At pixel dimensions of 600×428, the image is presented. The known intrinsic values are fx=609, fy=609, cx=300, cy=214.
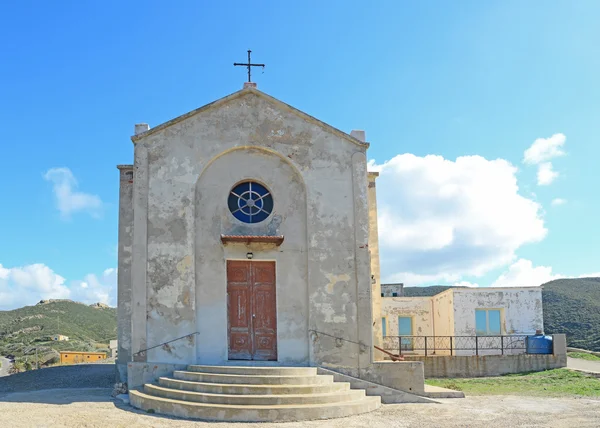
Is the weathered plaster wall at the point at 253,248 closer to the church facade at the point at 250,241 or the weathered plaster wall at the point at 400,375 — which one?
the church facade at the point at 250,241

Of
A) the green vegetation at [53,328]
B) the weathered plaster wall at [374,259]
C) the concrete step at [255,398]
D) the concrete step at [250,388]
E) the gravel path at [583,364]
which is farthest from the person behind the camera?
the green vegetation at [53,328]

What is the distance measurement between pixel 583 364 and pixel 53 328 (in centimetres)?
4413

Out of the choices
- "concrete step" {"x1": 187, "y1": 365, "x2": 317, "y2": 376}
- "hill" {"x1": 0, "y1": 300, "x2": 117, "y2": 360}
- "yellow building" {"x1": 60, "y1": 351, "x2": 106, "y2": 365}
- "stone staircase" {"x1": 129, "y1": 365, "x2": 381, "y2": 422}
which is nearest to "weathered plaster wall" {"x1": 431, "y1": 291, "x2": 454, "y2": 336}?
"stone staircase" {"x1": 129, "y1": 365, "x2": 381, "y2": 422}

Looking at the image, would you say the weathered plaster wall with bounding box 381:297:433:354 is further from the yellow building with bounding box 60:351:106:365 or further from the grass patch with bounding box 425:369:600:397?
the yellow building with bounding box 60:351:106:365

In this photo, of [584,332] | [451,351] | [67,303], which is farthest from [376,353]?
[67,303]

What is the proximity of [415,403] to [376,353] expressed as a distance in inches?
78.3

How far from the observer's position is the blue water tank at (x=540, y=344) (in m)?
23.4

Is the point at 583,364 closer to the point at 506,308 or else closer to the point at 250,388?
the point at 506,308

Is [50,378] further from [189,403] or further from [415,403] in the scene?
[415,403]

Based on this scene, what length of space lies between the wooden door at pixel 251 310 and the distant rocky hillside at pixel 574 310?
36.3 m

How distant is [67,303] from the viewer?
206 ft

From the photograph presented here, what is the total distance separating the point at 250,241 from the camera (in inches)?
600

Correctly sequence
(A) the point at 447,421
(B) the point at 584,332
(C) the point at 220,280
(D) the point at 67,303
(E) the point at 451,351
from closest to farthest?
(A) the point at 447,421 < (C) the point at 220,280 < (E) the point at 451,351 < (B) the point at 584,332 < (D) the point at 67,303

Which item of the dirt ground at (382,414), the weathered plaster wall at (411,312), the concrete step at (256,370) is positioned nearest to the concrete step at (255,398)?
the dirt ground at (382,414)
